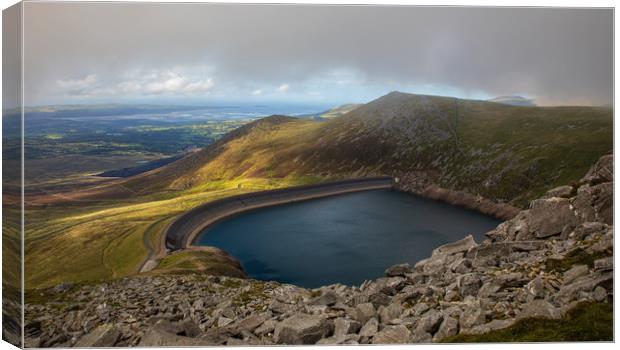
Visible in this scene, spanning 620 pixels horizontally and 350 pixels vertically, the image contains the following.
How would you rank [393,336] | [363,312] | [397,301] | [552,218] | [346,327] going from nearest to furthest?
[393,336] < [346,327] < [363,312] < [397,301] < [552,218]

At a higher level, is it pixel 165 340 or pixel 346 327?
pixel 346 327

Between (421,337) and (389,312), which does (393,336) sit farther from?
(389,312)

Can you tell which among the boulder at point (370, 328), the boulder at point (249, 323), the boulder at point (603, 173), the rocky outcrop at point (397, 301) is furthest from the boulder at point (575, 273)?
the boulder at point (249, 323)

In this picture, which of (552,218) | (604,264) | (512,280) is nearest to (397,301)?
(512,280)

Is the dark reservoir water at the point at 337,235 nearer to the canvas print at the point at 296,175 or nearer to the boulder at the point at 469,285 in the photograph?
the canvas print at the point at 296,175

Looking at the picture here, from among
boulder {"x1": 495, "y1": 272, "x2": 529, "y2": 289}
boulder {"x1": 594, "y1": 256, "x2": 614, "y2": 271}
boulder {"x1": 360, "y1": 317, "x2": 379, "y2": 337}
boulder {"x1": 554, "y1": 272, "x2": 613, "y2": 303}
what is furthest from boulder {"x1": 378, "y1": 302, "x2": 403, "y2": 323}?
boulder {"x1": 594, "y1": 256, "x2": 614, "y2": 271}

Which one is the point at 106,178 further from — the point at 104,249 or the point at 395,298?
the point at 395,298

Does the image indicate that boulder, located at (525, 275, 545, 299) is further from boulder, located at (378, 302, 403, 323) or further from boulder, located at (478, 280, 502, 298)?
boulder, located at (378, 302, 403, 323)

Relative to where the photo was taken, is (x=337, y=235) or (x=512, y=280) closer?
(x=512, y=280)
